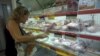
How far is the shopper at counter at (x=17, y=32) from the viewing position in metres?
2.50

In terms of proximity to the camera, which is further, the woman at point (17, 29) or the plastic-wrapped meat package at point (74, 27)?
the woman at point (17, 29)

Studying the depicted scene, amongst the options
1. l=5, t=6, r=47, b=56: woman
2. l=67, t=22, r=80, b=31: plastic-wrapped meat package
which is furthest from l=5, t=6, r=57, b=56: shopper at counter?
l=67, t=22, r=80, b=31: plastic-wrapped meat package

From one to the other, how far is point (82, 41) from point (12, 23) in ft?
3.73

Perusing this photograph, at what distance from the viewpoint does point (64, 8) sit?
8.36ft

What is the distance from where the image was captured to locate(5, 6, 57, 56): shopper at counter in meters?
2.50

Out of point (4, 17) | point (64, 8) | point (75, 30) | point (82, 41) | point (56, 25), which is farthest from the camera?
point (4, 17)

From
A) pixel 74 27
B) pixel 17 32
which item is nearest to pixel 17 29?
pixel 17 32

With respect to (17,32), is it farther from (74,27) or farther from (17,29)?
(74,27)

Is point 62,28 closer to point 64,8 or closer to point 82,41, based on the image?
point 64,8

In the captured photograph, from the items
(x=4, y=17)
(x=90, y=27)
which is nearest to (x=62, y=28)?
(x=90, y=27)

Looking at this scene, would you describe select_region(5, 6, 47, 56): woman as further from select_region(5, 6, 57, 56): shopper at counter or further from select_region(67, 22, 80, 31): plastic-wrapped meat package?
select_region(67, 22, 80, 31): plastic-wrapped meat package

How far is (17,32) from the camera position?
8.21 feet

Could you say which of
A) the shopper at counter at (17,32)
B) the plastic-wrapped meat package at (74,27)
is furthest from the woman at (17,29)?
the plastic-wrapped meat package at (74,27)

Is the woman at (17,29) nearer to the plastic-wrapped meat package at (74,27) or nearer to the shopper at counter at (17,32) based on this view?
the shopper at counter at (17,32)
